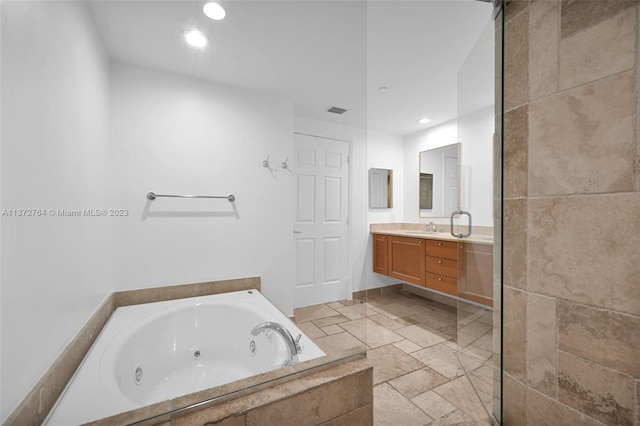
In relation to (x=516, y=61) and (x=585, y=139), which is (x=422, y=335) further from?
(x=516, y=61)

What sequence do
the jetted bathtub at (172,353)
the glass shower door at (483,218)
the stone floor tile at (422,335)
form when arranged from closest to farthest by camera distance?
1. the jetted bathtub at (172,353)
2. the glass shower door at (483,218)
3. the stone floor tile at (422,335)

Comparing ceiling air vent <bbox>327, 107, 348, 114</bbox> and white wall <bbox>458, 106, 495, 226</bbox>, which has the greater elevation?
ceiling air vent <bbox>327, 107, 348, 114</bbox>

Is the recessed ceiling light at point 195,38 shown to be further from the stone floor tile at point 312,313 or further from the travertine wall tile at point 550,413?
the travertine wall tile at point 550,413

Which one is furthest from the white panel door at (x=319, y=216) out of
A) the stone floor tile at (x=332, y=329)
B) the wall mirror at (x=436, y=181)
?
the wall mirror at (x=436, y=181)

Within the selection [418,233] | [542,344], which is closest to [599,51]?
[542,344]

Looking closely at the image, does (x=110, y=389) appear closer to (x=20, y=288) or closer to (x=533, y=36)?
(x=20, y=288)

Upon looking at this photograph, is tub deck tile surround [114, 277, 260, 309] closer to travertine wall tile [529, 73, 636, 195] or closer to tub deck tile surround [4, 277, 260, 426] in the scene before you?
tub deck tile surround [4, 277, 260, 426]

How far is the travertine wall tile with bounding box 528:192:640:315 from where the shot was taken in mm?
856

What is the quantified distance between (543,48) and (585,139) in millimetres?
405

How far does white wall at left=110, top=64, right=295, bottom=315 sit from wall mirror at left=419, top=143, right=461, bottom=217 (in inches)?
92.8

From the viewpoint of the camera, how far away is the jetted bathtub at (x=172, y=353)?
800 mm

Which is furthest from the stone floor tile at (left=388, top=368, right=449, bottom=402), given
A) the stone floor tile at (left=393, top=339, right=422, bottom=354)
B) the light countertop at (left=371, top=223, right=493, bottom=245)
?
the light countertop at (left=371, top=223, right=493, bottom=245)

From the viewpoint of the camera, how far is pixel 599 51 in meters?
0.90

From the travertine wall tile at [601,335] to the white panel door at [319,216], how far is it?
99cm
